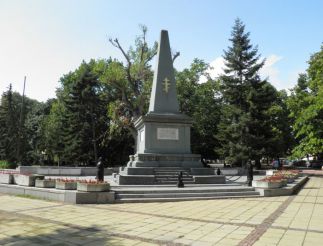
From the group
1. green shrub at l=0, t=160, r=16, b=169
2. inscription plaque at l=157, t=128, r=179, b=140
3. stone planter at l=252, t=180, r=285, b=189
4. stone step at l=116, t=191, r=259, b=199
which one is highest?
inscription plaque at l=157, t=128, r=179, b=140

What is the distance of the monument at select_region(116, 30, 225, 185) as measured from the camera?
19.2 meters

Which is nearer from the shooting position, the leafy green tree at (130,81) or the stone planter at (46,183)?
the stone planter at (46,183)

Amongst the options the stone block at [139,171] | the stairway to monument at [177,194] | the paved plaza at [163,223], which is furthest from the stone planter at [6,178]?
the stairway to monument at [177,194]

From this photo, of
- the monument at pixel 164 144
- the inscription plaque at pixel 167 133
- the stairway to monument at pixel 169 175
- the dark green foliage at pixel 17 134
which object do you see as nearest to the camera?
the stairway to monument at pixel 169 175

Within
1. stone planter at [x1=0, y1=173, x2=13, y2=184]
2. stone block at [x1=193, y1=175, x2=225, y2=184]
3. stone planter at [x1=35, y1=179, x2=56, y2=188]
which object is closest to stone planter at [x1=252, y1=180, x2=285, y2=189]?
stone block at [x1=193, y1=175, x2=225, y2=184]

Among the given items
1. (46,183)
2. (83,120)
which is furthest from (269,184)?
(83,120)

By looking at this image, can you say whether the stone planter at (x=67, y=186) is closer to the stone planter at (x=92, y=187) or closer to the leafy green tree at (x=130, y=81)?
the stone planter at (x=92, y=187)

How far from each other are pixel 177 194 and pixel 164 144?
21.8ft

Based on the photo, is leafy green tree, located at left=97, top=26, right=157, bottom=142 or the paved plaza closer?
the paved plaza

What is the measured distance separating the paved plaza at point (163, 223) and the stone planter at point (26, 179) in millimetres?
2792

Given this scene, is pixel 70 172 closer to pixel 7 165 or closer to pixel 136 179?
pixel 7 165

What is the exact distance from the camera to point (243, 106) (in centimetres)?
3962

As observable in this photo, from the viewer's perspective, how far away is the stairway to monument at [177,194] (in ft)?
46.1

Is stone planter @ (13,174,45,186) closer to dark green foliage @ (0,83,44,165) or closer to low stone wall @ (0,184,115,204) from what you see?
low stone wall @ (0,184,115,204)
